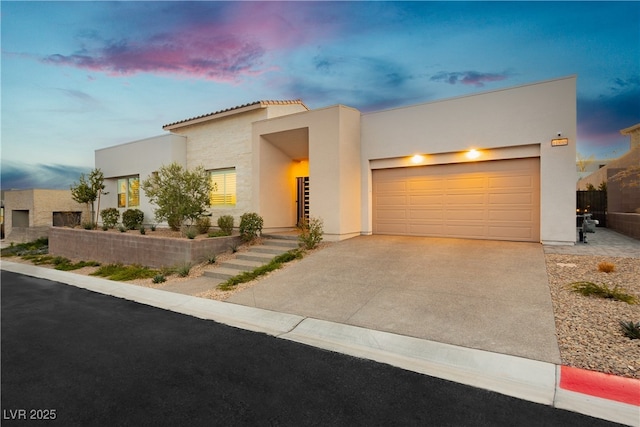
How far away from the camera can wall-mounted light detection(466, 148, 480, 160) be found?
1043 cm

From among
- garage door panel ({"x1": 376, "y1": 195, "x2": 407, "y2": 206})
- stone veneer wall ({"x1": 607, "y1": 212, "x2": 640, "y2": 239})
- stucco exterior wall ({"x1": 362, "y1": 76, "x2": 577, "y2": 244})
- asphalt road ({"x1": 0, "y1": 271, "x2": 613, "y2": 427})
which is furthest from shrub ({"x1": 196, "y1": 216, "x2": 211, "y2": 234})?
stone veneer wall ({"x1": 607, "y1": 212, "x2": 640, "y2": 239})

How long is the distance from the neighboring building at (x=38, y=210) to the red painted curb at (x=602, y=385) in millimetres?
26311

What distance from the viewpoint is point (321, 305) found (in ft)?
20.3

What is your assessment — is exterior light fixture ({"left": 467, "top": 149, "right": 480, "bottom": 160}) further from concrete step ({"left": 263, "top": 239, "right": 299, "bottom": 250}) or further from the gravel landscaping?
concrete step ({"left": 263, "top": 239, "right": 299, "bottom": 250})

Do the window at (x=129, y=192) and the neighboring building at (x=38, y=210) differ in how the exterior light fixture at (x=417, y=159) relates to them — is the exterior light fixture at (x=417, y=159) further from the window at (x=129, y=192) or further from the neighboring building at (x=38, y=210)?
the neighboring building at (x=38, y=210)

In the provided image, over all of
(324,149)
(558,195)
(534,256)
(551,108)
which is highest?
(551,108)

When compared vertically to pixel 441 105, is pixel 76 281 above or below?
below

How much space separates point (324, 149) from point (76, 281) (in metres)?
9.04

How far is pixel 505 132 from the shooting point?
9.86 meters

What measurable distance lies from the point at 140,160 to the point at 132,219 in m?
3.50

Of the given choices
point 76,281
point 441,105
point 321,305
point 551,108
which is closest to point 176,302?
point 321,305

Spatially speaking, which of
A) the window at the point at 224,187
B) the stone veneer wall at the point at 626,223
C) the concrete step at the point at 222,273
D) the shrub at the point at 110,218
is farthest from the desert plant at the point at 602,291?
the shrub at the point at 110,218

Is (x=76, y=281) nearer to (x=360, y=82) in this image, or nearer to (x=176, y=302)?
(x=176, y=302)

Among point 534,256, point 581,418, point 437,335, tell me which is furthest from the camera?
point 534,256
